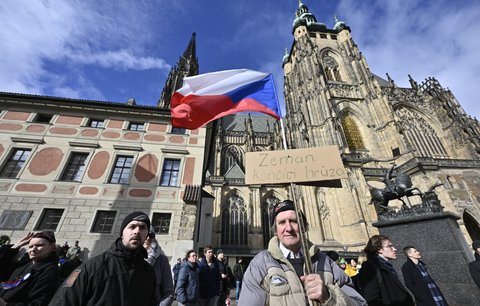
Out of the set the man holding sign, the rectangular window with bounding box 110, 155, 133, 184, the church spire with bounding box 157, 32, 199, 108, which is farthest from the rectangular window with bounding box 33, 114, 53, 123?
the man holding sign

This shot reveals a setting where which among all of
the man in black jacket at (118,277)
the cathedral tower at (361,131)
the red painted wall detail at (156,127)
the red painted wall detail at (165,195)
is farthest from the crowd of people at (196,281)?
the cathedral tower at (361,131)

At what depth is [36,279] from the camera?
2123mm

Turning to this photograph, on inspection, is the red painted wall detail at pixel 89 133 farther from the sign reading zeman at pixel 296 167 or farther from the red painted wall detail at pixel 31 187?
the sign reading zeman at pixel 296 167

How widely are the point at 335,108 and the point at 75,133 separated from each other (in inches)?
962

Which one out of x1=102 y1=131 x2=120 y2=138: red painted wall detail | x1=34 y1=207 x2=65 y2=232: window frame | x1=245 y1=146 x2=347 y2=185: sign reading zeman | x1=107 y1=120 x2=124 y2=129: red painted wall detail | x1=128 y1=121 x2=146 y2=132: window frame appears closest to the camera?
x1=245 y1=146 x2=347 y2=185: sign reading zeman

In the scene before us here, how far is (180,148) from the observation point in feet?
36.3

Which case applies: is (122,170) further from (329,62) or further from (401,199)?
(329,62)

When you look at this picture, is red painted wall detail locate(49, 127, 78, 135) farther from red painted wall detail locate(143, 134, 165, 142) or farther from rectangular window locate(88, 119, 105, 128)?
red painted wall detail locate(143, 134, 165, 142)

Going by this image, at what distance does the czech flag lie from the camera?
13.6 feet

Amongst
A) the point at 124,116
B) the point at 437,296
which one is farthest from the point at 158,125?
the point at 437,296

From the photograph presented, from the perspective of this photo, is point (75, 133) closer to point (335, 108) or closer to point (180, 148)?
point (180, 148)

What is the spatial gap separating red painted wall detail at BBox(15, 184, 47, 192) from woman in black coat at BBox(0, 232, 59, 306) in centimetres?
917

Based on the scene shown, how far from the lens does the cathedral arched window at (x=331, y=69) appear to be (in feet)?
92.9

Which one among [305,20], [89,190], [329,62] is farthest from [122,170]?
[305,20]
